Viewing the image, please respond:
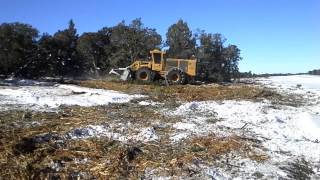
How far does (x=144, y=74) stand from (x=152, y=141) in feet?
66.8

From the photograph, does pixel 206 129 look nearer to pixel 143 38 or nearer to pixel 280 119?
pixel 280 119

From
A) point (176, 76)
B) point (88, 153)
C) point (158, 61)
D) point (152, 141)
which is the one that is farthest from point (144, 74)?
point (88, 153)

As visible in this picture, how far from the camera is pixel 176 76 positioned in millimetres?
30062

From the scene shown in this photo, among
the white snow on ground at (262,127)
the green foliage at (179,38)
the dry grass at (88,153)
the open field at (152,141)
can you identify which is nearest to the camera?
the dry grass at (88,153)

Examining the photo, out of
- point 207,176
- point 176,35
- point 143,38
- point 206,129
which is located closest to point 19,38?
point 143,38

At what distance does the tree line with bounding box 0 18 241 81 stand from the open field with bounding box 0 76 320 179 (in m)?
29.0

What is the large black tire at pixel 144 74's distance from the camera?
98.1ft

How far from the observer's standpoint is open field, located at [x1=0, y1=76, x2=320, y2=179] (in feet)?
26.0

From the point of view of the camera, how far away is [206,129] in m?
11.8

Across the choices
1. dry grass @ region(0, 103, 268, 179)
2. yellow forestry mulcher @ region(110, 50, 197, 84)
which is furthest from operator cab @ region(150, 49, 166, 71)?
dry grass @ region(0, 103, 268, 179)

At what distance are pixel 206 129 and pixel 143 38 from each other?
1435 inches

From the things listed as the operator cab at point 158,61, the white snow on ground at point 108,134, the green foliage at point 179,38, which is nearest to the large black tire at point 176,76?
the operator cab at point 158,61

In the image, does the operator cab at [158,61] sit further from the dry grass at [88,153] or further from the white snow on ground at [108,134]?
the white snow on ground at [108,134]

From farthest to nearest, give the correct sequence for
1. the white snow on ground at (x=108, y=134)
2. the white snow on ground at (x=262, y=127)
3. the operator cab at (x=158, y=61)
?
the operator cab at (x=158, y=61)
the white snow on ground at (x=108, y=134)
the white snow on ground at (x=262, y=127)
